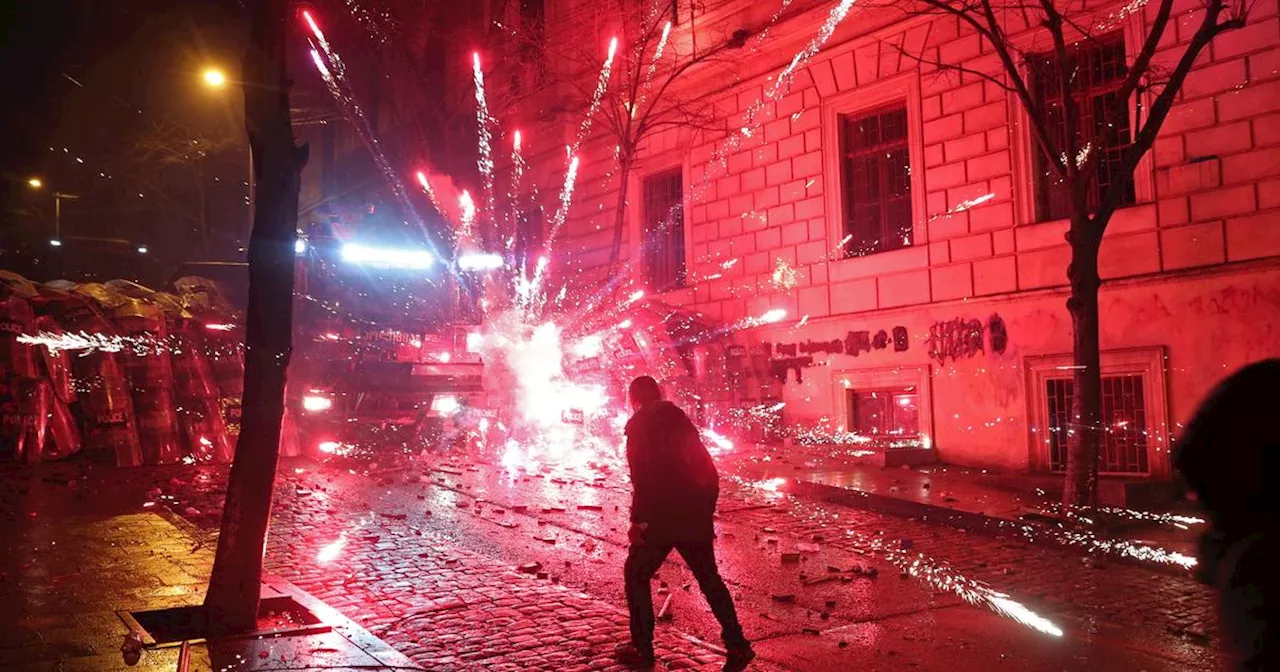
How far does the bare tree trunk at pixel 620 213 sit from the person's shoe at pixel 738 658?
17.1 metres

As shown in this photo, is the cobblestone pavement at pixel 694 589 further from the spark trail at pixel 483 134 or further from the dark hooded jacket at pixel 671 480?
the spark trail at pixel 483 134

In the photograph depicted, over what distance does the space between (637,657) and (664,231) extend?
17299mm

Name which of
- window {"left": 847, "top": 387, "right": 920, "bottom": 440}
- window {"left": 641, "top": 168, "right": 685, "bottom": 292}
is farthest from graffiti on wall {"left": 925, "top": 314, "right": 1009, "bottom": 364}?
window {"left": 641, "top": 168, "right": 685, "bottom": 292}

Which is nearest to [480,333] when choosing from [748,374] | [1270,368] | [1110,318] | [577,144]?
[748,374]

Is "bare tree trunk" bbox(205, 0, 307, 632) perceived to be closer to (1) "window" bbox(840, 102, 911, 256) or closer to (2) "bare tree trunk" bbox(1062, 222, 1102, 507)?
(2) "bare tree trunk" bbox(1062, 222, 1102, 507)

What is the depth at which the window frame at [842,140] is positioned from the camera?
661 inches

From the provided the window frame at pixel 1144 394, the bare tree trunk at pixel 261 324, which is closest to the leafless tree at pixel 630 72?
the window frame at pixel 1144 394

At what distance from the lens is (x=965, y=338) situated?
51.4ft

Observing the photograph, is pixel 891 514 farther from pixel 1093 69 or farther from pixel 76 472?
pixel 76 472

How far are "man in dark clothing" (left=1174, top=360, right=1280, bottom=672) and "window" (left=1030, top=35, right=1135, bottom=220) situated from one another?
12684 millimetres

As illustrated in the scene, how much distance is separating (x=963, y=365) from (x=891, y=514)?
183 inches

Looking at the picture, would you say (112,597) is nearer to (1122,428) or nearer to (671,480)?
(671,480)

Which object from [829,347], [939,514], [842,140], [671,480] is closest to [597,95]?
[842,140]

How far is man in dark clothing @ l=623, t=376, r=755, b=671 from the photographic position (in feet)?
18.2
